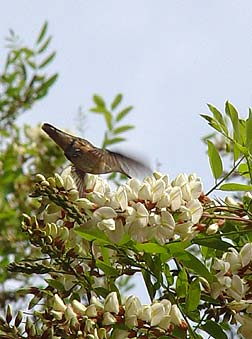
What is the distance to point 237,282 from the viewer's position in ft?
3.96

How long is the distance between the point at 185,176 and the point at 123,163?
0.23m

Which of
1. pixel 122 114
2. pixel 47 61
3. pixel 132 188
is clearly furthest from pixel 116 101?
pixel 132 188

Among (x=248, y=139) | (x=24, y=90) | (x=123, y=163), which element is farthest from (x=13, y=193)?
(x=248, y=139)

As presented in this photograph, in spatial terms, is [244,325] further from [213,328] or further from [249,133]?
[249,133]

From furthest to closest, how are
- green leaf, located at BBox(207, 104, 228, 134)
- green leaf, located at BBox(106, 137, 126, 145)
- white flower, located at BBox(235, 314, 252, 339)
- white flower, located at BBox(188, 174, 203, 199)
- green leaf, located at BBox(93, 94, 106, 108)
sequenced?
green leaf, located at BBox(93, 94, 106, 108) → green leaf, located at BBox(106, 137, 126, 145) → green leaf, located at BBox(207, 104, 228, 134) → white flower, located at BBox(188, 174, 203, 199) → white flower, located at BBox(235, 314, 252, 339)

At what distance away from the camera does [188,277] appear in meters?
1.29

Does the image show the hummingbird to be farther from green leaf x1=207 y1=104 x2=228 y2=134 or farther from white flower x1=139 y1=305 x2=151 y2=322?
white flower x1=139 y1=305 x2=151 y2=322

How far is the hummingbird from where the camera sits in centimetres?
152

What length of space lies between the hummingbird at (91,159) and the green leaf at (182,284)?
27 cm

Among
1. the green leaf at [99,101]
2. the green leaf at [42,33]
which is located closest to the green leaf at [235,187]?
the green leaf at [99,101]

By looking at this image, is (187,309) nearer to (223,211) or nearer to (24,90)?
(223,211)

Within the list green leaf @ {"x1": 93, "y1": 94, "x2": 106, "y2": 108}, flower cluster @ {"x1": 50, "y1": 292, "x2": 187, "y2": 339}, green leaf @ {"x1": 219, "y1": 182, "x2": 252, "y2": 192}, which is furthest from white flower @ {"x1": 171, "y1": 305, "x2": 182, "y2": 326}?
green leaf @ {"x1": 93, "y1": 94, "x2": 106, "y2": 108}

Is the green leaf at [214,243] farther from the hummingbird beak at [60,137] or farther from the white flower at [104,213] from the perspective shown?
the hummingbird beak at [60,137]

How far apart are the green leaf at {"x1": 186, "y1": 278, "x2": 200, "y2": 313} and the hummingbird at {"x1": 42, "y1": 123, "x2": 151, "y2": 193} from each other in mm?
309
